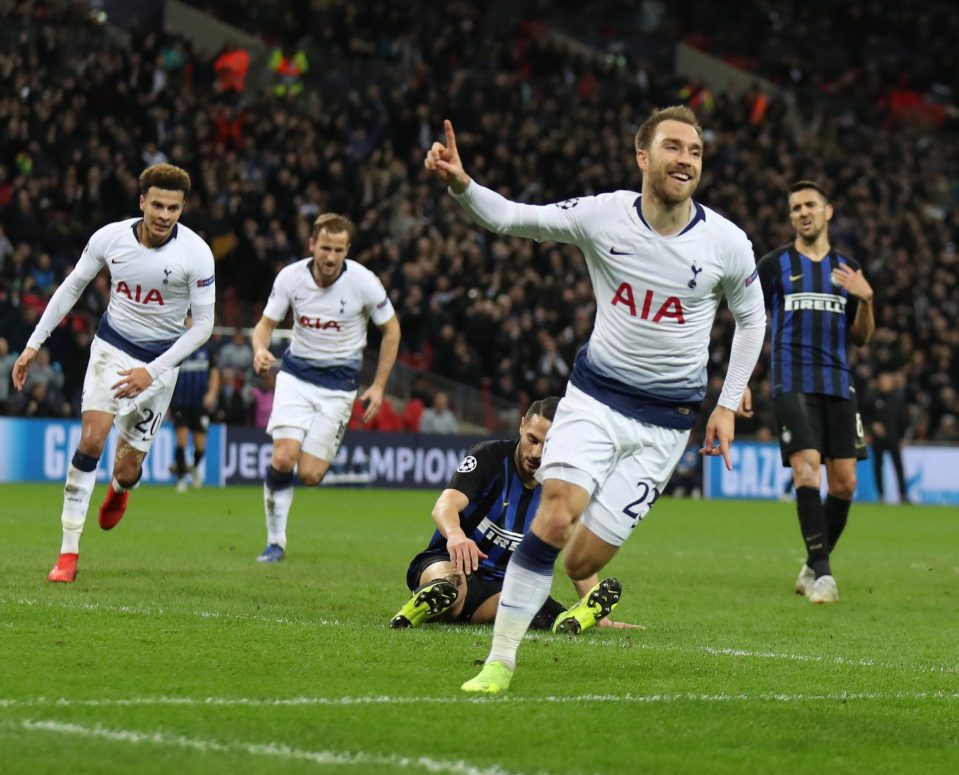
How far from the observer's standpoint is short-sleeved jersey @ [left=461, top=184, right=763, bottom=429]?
707cm

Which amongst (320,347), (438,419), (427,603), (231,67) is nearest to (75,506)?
(427,603)

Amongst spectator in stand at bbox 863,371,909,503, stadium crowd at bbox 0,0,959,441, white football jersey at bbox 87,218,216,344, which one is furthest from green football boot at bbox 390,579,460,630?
spectator in stand at bbox 863,371,909,503

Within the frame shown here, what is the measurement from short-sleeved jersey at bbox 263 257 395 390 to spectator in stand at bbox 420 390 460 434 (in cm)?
1359

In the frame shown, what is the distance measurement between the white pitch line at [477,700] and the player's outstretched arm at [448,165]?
2.01 meters

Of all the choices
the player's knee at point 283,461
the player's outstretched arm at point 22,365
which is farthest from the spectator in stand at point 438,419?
the player's outstretched arm at point 22,365

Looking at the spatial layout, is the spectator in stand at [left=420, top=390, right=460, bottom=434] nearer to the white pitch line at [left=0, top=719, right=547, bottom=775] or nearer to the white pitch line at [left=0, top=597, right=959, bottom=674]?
the white pitch line at [left=0, top=597, right=959, bottom=674]

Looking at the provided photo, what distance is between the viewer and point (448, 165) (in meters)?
6.32

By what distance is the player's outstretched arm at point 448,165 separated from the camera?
6281mm

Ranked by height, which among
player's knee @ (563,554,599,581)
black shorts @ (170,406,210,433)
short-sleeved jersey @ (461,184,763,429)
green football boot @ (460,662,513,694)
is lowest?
black shorts @ (170,406,210,433)

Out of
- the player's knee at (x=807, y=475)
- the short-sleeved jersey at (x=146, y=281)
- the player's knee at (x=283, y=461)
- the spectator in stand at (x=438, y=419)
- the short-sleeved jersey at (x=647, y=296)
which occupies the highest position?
the short-sleeved jersey at (x=647, y=296)

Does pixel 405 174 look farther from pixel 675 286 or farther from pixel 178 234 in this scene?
pixel 675 286

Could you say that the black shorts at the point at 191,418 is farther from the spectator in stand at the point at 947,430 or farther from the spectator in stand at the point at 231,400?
the spectator in stand at the point at 947,430

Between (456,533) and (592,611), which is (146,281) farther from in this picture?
(592,611)

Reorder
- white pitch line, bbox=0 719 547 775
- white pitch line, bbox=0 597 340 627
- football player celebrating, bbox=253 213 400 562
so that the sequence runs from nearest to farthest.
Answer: white pitch line, bbox=0 719 547 775 < white pitch line, bbox=0 597 340 627 < football player celebrating, bbox=253 213 400 562
